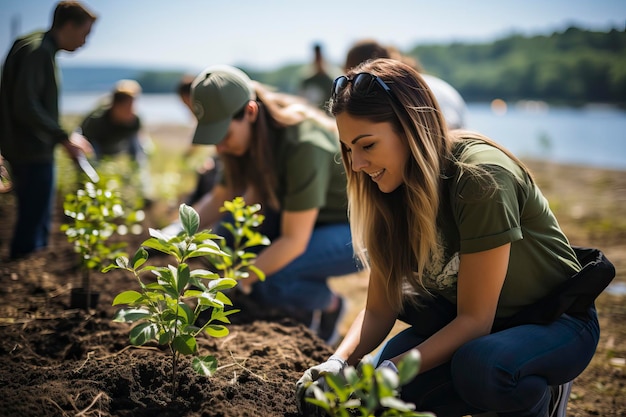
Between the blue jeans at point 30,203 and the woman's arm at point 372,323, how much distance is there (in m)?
2.88

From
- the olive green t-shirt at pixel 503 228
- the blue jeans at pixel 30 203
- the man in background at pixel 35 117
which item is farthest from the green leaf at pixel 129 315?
the blue jeans at pixel 30 203

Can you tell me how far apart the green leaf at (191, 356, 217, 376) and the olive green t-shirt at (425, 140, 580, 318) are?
761 millimetres

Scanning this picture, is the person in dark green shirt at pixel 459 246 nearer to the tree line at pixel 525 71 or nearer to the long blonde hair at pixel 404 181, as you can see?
the long blonde hair at pixel 404 181

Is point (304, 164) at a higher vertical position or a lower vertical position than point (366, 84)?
lower

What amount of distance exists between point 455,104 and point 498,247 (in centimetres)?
220

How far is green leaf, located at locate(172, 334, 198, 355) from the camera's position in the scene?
1732 millimetres

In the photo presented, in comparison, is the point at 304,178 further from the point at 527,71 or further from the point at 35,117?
the point at 527,71

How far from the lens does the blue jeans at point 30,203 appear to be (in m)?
4.05

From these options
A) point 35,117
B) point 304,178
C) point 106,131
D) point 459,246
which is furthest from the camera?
point 106,131

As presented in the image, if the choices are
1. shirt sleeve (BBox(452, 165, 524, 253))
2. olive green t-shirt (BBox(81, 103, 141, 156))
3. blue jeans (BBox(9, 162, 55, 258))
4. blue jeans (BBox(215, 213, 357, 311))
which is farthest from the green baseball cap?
olive green t-shirt (BBox(81, 103, 141, 156))

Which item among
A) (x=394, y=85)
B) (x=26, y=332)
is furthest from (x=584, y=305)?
(x=26, y=332)

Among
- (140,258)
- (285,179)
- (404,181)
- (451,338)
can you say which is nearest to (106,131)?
(285,179)

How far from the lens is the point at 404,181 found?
1819mm

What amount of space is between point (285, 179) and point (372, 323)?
1.12 meters
